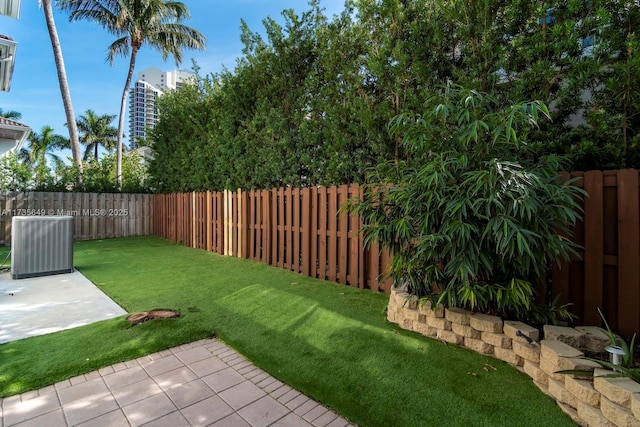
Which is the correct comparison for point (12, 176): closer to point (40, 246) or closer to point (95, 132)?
point (40, 246)

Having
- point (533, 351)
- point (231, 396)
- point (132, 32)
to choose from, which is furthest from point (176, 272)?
point (132, 32)

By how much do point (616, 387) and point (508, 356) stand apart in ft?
2.76

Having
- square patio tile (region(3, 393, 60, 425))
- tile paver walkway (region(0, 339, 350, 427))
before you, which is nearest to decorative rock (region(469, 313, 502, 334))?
tile paver walkway (region(0, 339, 350, 427))

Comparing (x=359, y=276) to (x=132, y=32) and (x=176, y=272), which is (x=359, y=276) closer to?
(x=176, y=272)

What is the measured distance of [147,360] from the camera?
2.50 meters

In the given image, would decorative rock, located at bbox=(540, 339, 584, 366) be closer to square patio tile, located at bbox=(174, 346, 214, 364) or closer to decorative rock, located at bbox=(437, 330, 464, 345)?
decorative rock, located at bbox=(437, 330, 464, 345)

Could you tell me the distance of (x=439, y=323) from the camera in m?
2.86

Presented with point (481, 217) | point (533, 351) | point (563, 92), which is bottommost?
point (533, 351)

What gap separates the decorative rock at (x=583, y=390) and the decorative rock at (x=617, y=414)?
0.05 metres

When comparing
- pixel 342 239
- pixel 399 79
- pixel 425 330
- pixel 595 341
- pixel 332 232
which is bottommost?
pixel 425 330

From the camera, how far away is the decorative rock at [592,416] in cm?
162

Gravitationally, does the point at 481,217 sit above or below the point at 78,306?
above

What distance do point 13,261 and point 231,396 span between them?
548 centimetres

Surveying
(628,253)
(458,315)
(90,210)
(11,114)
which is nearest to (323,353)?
(458,315)
